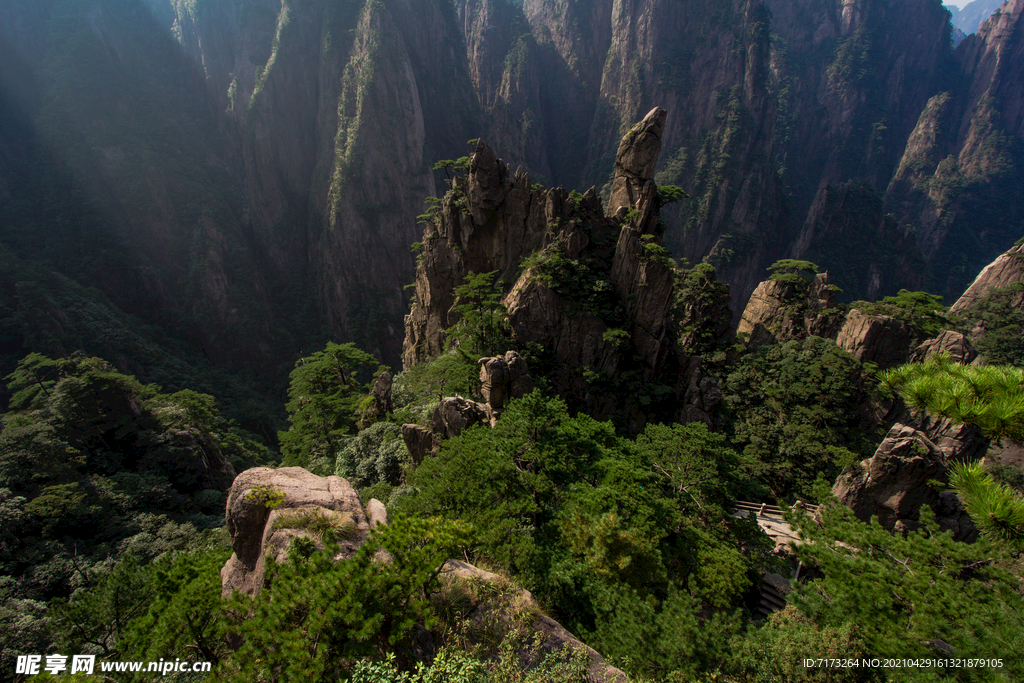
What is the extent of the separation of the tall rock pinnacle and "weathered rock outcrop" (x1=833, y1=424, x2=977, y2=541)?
17378 millimetres

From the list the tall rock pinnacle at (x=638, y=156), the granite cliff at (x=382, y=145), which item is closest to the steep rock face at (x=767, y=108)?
the granite cliff at (x=382, y=145)

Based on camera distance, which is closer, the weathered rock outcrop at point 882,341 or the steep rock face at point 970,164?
the weathered rock outcrop at point 882,341

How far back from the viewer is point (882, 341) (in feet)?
79.5

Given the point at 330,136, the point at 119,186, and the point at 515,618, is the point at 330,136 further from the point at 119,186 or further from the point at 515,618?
the point at 515,618

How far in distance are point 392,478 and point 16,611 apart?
1100cm

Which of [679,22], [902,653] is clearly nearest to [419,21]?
[679,22]

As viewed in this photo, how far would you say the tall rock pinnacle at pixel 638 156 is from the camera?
2558cm

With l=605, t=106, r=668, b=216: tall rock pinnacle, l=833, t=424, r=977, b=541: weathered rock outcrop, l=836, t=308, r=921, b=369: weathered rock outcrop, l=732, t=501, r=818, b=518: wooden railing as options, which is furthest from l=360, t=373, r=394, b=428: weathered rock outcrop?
l=836, t=308, r=921, b=369: weathered rock outcrop

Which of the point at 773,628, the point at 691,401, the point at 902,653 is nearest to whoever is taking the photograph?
the point at 902,653

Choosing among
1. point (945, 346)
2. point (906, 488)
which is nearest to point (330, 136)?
point (945, 346)

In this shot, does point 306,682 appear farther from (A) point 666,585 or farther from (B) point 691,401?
(B) point 691,401

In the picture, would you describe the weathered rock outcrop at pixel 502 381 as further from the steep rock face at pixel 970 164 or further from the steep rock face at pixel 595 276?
the steep rock face at pixel 970 164

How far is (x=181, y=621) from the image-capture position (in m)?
5.88

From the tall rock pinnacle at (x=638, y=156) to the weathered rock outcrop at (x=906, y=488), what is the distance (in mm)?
17378
